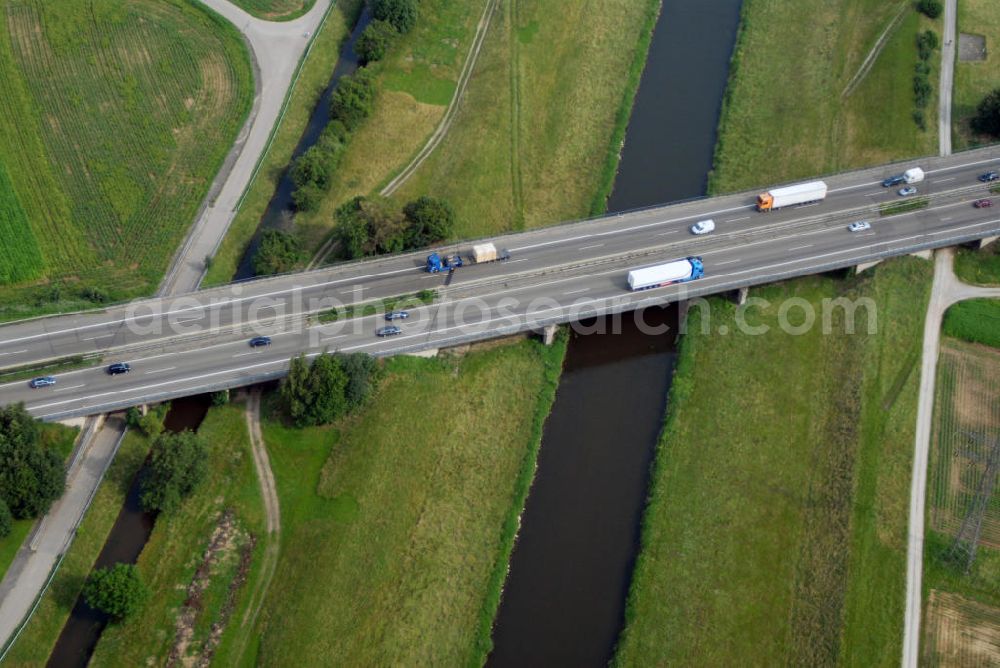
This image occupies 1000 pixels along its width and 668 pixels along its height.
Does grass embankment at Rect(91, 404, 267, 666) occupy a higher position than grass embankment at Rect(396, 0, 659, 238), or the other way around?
grass embankment at Rect(396, 0, 659, 238)

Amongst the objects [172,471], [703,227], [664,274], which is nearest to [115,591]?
[172,471]

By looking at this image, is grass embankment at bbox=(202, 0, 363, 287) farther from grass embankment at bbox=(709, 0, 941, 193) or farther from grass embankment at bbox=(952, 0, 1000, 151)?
grass embankment at bbox=(952, 0, 1000, 151)

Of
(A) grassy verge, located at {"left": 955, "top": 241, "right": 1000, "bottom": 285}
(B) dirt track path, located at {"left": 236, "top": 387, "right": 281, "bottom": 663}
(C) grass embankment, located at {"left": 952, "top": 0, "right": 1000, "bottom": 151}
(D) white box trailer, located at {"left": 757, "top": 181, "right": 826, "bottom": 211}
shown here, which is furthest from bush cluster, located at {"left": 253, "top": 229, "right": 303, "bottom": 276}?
(C) grass embankment, located at {"left": 952, "top": 0, "right": 1000, "bottom": 151}

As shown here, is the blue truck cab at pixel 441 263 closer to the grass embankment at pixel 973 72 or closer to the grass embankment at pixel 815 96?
the grass embankment at pixel 815 96

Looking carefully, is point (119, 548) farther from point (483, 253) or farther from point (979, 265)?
point (979, 265)

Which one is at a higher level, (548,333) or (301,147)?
(301,147)

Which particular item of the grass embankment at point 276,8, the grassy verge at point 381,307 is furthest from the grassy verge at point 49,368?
the grass embankment at point 276,8
